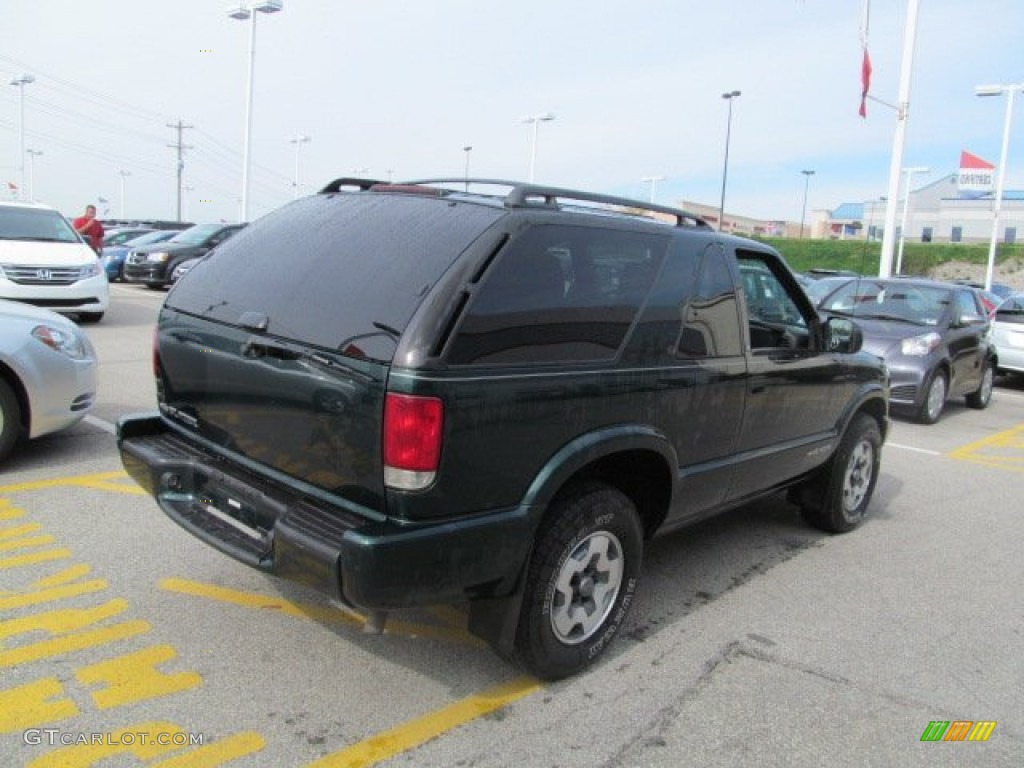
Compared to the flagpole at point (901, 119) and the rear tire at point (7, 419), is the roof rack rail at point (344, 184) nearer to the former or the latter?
the rear tire at point (7, 419)

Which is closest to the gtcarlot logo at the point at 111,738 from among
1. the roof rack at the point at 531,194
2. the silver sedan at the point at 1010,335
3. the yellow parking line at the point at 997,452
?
the roof rack at the point at 531,194

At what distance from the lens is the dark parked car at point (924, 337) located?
9312 mm

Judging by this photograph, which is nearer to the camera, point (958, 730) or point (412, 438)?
point (412, 438)

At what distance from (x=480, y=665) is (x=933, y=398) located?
807cm

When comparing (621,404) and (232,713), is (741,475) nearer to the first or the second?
(621,404)

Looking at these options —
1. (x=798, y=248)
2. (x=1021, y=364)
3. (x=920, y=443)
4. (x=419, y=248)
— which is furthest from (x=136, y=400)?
(x=798, y=248)

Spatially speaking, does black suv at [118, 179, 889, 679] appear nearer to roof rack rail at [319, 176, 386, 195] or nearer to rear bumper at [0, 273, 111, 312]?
roof rack rail at [319, 176, 386, 195]

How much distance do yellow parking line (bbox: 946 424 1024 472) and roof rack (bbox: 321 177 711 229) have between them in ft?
17.5

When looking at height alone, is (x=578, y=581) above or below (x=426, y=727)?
above

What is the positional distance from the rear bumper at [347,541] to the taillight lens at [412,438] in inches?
6.6

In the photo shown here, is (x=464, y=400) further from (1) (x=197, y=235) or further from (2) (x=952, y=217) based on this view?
(2) (x=952, y=217)

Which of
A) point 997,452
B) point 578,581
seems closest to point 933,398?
point 997,452

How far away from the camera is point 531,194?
10.5 ft

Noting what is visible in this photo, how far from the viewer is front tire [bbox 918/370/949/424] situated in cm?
936
